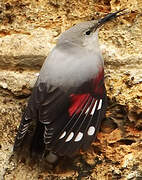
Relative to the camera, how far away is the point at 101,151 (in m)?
2.11

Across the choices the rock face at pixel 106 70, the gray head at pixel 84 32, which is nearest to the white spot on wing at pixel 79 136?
the rock face at pixel 106 70

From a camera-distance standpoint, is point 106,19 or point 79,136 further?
point 106,19

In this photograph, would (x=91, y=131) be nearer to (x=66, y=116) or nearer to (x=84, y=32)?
(x=66, y=116)

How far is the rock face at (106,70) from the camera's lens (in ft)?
6.86

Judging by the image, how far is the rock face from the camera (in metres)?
2.09

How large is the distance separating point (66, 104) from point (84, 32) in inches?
18.5

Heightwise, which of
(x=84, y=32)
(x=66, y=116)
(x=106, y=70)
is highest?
(x=84, y=32)

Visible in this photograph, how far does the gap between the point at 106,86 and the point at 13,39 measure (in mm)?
573

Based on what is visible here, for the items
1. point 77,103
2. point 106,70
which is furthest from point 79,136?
point 106,70

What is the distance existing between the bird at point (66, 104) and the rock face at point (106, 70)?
11cm

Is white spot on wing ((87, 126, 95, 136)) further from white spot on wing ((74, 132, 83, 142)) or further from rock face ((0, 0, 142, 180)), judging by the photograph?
rock face ((0, 0, 142, 180))

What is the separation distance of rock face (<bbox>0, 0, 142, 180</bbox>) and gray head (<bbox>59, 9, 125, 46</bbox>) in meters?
0.10

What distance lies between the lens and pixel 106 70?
2299 millimetres

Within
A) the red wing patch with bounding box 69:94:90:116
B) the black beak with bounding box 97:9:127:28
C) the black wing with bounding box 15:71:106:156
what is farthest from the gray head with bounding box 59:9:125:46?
the red wing patch with bounding box 69:94:90:116
